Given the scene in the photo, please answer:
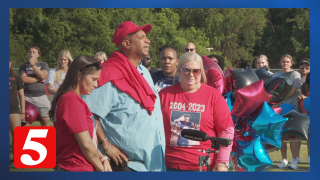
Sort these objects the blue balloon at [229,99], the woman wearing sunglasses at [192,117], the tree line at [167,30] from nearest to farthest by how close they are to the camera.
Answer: the woman wearing sunglasses at [192,117], the blue balloon at [229,99], the tree line at [167,30]

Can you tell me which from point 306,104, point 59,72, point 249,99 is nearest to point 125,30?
point 249,99

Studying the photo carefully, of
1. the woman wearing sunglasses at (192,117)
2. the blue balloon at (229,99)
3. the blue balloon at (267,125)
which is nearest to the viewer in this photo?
the woman wearing sunglasses at (192,117)

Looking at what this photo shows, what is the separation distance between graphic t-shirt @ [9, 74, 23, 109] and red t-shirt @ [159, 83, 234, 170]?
98.1 inches

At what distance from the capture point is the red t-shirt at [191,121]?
2.69 m

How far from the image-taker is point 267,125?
11.1ft

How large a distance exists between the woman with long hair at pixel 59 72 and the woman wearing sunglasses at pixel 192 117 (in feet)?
9.15

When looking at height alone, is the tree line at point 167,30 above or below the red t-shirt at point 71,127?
above

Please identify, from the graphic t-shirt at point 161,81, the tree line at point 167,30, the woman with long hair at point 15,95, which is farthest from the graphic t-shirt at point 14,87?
the graphic t-shirt at point 161,81

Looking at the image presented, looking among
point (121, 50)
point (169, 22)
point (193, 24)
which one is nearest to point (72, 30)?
point (169, 22)

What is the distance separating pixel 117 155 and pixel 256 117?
132 centimetres

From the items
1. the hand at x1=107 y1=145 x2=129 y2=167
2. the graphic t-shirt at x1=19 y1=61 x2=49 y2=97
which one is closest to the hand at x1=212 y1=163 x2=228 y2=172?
the hand at x1=107 y1=145 x2=129 y2=167

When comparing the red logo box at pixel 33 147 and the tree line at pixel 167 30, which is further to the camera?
the tree line at pixel 167 30

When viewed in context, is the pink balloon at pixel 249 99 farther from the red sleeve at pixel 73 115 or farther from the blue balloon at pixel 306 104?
the red sleeve at pixel 73 115
